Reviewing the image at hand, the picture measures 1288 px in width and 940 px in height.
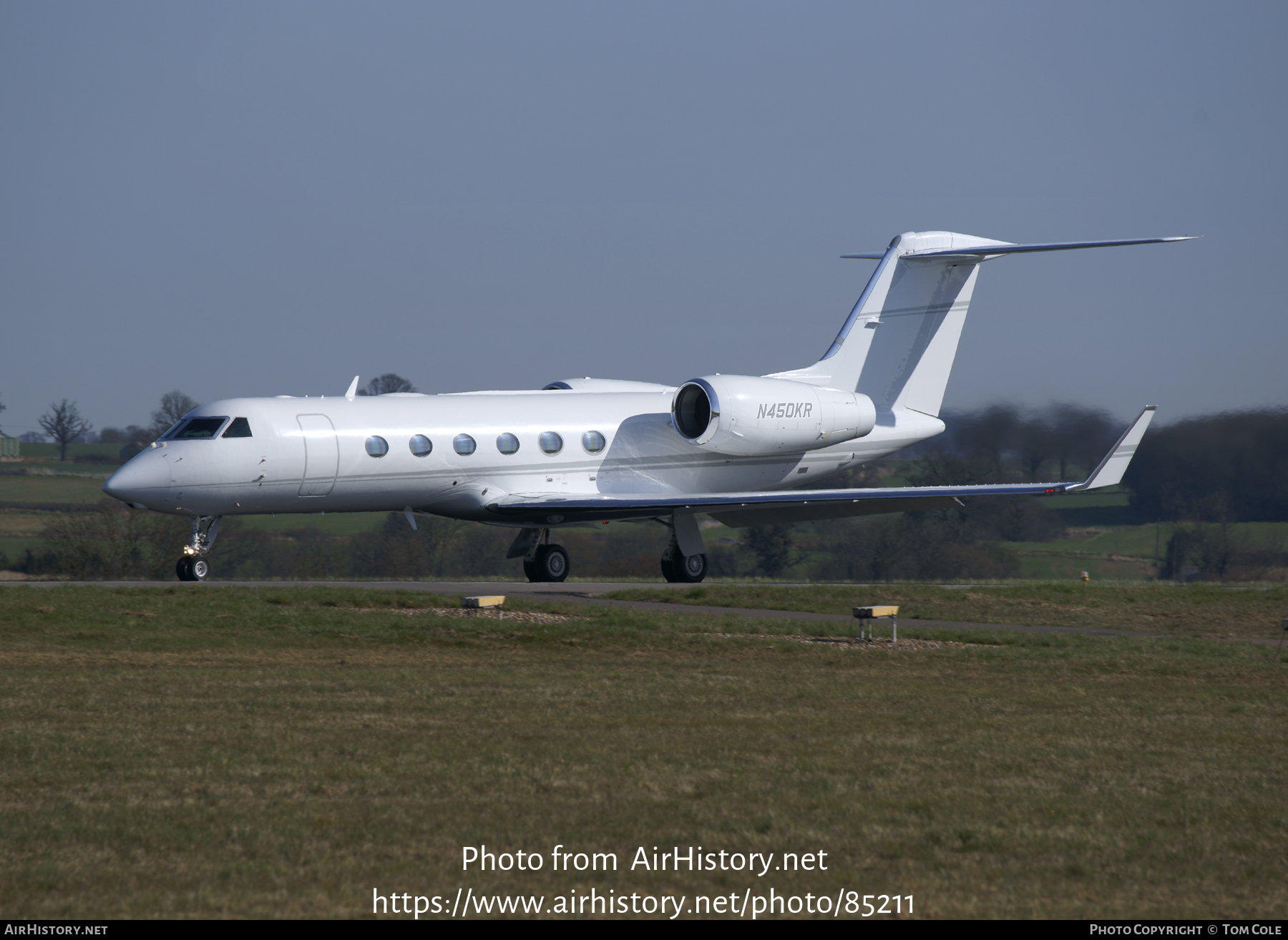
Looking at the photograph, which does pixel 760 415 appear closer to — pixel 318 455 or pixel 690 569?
Answer: pixel 690 569

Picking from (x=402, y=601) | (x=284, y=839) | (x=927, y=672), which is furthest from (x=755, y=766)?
(x=402, y=601)

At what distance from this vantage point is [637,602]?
21.1m

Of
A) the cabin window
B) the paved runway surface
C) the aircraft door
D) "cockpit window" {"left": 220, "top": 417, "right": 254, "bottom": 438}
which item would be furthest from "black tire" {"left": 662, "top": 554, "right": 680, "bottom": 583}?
"cockpit window" {"left": 220, "top": 417, "right": 254, "bottom": 438}

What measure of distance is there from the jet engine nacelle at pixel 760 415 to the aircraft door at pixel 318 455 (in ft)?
24.4

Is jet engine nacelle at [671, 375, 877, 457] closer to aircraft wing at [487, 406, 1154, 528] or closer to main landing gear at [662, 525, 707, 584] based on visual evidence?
aircraft wing at [487, 406, 1154, 528]

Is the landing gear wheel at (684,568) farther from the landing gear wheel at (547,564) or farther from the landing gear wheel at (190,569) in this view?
the landing gear wheel at (190,569)

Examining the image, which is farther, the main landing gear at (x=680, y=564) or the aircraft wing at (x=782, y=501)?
the main landing gear at (x=680, y=564)

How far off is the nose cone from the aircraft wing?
19.5ft

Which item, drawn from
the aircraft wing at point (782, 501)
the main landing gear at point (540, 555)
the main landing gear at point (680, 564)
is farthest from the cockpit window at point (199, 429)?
the main landing gear at point (680, 564)

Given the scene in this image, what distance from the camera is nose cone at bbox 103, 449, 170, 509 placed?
2145 centimetres

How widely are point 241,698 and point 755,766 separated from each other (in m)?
4.99

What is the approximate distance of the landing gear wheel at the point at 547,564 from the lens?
26.1m

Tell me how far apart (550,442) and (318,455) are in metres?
4.83

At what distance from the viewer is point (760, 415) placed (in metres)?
27.4
